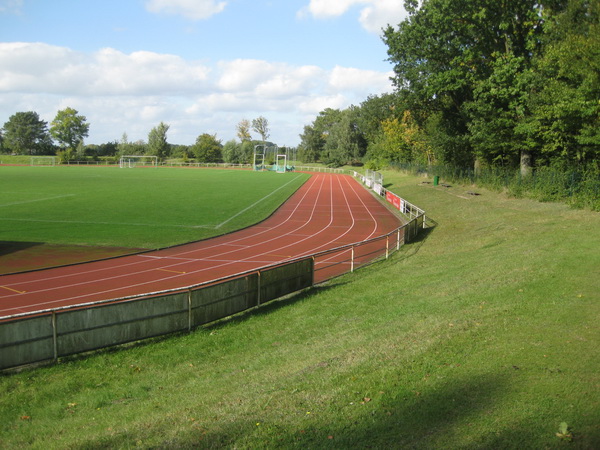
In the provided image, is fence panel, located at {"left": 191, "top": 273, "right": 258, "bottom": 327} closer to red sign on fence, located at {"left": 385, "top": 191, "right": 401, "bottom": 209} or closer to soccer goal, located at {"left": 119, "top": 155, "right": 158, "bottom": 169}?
red sign on fence, located at {"left": 385, "top": 191, "right": 401, "bottom": 209}

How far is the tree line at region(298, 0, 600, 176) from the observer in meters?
26.6

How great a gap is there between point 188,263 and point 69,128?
5589 inches

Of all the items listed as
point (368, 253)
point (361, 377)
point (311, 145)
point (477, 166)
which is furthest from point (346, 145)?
point (361, 377)

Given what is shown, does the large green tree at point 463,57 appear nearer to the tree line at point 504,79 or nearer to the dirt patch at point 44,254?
the tree line at point 504,79

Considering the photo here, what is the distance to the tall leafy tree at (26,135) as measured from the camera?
454 feet

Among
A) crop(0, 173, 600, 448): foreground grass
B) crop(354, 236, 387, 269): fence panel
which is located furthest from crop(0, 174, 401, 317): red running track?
crop(0, 173, 600, 448): foreground grass

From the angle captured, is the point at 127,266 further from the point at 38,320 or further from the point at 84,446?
the point at 84,446

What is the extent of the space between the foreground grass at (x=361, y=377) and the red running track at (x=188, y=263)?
5.05 meters

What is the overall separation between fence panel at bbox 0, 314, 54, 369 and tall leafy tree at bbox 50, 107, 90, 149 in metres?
146

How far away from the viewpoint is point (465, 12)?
35.5 meters

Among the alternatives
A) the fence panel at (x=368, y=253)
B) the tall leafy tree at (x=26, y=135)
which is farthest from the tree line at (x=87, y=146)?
the fence panel at (x=368, y=253)

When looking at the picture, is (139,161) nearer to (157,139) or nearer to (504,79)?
(157,139)

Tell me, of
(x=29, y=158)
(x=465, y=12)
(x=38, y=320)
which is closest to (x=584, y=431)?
(x=38, y=320)

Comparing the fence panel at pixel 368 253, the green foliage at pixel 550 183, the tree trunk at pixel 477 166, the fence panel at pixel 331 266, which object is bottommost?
the fence panel at pixel 331 266
